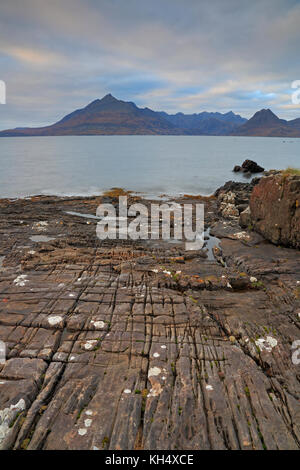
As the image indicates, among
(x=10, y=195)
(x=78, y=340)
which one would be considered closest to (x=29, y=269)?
(x=78, y=340)

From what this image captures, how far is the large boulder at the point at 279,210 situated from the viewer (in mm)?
17328

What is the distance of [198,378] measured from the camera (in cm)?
822

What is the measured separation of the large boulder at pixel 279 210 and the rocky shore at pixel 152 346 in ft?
0.32

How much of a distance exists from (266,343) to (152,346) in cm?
406

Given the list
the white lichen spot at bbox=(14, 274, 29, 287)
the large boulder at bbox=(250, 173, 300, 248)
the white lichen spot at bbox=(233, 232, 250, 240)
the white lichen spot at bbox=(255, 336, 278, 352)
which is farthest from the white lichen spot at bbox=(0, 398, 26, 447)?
the white lichen spot at bbox=(233, 232, 250, 240)

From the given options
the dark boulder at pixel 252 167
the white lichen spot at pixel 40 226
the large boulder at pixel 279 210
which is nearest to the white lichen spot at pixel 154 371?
the large boulder at pixel 279 210

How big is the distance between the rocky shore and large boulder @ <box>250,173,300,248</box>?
3.9 inches

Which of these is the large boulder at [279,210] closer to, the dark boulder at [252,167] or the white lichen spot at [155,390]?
the white lichen spot at [155,390]

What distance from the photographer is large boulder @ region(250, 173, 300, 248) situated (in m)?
17.3

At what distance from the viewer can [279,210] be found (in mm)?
18406

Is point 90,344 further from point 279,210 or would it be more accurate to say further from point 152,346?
point 279,210
